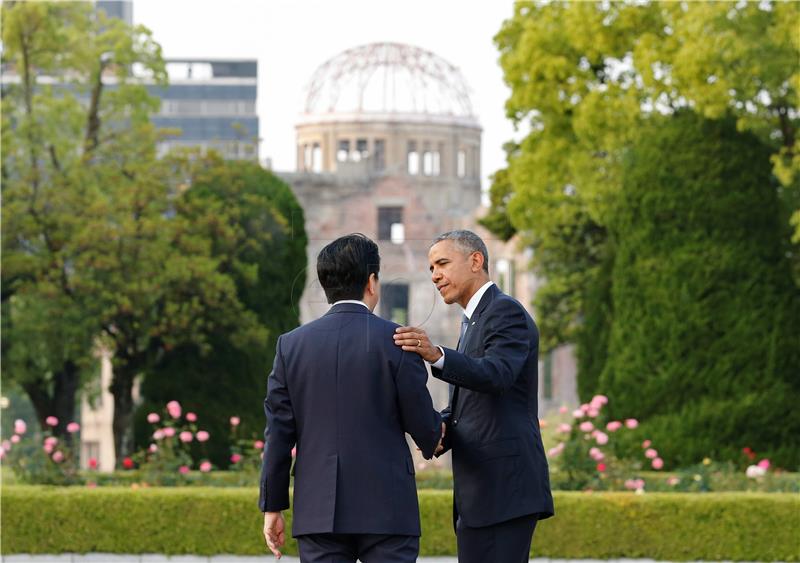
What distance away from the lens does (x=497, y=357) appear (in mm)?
6242

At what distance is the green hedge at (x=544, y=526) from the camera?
13.9m

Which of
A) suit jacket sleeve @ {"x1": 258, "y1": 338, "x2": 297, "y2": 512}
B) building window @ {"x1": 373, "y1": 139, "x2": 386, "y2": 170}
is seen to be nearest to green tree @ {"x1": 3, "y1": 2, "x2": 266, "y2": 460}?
suit jacket sleeve @ {"x1": 258, "y1": 338, "x2": 297, "y2": 512}

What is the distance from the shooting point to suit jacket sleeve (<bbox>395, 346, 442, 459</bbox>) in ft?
19.5

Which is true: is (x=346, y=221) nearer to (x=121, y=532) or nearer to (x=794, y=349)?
(x=794, y=349)

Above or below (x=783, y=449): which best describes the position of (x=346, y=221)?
above

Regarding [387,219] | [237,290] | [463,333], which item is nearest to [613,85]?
[237,290]

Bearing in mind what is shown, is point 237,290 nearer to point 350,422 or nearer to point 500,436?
point 500,436

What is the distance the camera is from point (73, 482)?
16391 millimetres

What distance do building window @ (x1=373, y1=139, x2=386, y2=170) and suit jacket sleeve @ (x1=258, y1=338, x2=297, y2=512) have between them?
59.1 meters

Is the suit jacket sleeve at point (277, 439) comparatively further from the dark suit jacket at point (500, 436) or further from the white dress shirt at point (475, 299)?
the white dress shirt at point (475, 299)

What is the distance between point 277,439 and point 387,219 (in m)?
47.1

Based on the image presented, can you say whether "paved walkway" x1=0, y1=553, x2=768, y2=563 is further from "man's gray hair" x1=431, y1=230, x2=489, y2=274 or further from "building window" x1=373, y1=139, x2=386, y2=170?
"building window" x1=373, y1=139, x2=386, y2=170

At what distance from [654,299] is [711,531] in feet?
31.2

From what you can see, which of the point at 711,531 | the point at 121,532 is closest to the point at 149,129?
the point at 121,532
